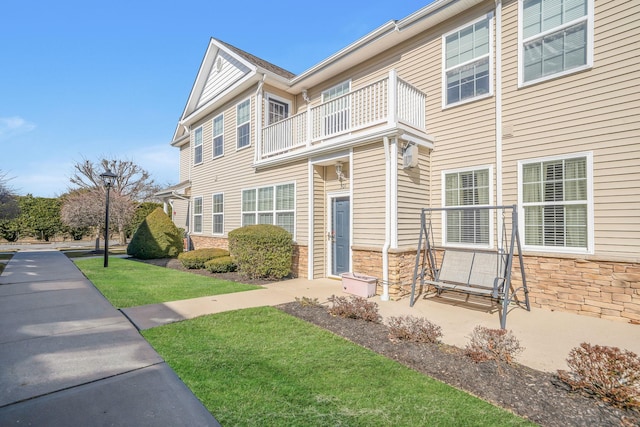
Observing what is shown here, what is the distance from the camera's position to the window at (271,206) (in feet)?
30.6

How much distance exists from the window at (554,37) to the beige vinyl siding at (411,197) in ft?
8.27

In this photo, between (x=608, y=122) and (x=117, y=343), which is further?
(x=608, y=122)

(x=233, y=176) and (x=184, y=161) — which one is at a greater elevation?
(x=184, y=161)

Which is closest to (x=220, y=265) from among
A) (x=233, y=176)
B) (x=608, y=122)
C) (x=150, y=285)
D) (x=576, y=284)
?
(x=150, y=285)

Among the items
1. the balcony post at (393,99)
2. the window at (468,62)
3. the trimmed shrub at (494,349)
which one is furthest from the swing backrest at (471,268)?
the window at (468,62)

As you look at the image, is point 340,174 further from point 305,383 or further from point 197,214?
point 197,214

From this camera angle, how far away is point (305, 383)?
2947 millimetres

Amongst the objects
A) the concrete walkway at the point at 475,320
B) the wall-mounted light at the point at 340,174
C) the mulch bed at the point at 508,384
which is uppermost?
the wall-mounted light at the point at 340,174

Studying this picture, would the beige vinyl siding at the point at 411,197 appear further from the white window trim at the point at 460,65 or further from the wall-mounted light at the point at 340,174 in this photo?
the wall-mounted light at the point at 340,174

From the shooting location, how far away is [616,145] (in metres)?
5.19

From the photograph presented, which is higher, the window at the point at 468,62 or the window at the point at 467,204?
the window at the point at 468,62

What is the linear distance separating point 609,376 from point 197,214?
14741 millimetres

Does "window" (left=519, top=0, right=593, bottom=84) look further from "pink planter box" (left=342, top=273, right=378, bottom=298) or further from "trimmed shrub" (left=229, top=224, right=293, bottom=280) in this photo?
"trimmed shrub" (left=229, top=224, right=293, bottom=280)

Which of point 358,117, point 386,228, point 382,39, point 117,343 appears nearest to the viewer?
point 117,343
